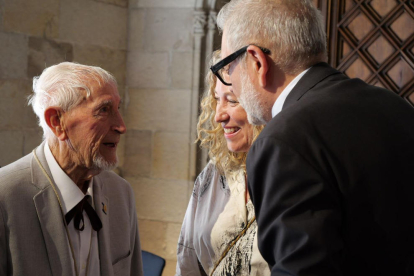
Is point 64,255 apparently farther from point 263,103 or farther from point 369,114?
point 369,114

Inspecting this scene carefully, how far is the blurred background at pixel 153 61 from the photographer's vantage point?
3.41 m

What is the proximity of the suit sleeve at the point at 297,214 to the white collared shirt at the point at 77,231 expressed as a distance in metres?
0.91

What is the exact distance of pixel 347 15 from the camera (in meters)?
3.51

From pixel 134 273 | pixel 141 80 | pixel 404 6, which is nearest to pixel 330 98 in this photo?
pixel 134 273

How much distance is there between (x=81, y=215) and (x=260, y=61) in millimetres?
902

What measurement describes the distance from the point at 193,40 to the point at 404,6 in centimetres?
160

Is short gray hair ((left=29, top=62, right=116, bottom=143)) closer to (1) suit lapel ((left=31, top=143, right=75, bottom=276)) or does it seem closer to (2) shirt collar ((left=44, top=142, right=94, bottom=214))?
(2) shirt collar ((left=44, top=142, right=94, bottom=214))

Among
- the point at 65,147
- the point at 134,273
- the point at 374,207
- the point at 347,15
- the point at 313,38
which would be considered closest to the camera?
the point at 374,207

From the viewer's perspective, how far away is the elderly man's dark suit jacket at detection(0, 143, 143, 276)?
157 centimetres

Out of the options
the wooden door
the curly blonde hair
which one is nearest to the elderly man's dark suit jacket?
the curly blonde hair

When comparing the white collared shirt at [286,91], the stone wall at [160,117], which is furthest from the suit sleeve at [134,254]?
the stone wall at [160,117]

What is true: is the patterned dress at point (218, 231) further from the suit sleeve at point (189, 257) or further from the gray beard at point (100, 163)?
the gray beard at point (100, 163)

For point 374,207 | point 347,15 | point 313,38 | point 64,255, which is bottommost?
point 64,255

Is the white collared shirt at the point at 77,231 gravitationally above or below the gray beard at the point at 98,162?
below
